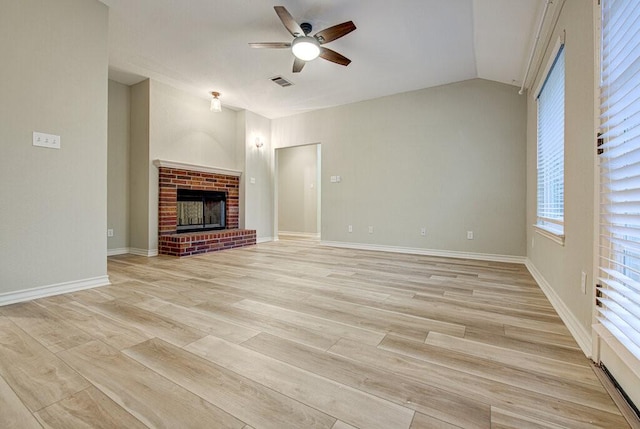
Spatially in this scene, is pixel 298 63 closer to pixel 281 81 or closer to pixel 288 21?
pixel 288 21

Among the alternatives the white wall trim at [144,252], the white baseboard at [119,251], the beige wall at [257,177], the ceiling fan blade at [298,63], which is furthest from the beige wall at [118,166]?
the ceiling fan blade at [298,63]

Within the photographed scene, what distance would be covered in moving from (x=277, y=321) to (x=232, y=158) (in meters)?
4.41

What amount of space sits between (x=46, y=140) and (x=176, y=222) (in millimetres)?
2421

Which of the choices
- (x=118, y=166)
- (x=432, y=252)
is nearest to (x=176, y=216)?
(x=118, y=166)

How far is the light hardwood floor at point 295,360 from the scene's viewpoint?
963 millimetres

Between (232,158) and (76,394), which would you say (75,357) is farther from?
(232,158)

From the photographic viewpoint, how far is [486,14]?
246 cm

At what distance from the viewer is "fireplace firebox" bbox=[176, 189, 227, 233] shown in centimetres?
471

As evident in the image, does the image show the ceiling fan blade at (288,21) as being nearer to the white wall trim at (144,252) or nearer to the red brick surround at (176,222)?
the red brick surround at (176,222)

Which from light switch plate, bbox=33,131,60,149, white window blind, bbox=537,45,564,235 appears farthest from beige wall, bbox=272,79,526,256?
light switch plate, bbox=33,131,60,149

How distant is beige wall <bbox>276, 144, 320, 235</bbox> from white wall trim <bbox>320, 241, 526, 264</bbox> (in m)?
1.86

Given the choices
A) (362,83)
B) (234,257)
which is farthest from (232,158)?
(362,83)

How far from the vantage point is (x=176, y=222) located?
4535 millimetres

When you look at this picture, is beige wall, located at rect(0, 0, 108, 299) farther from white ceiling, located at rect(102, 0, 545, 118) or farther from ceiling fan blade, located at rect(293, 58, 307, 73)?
ceiling fan blade, located at rect(293, 58, 307, 73)
